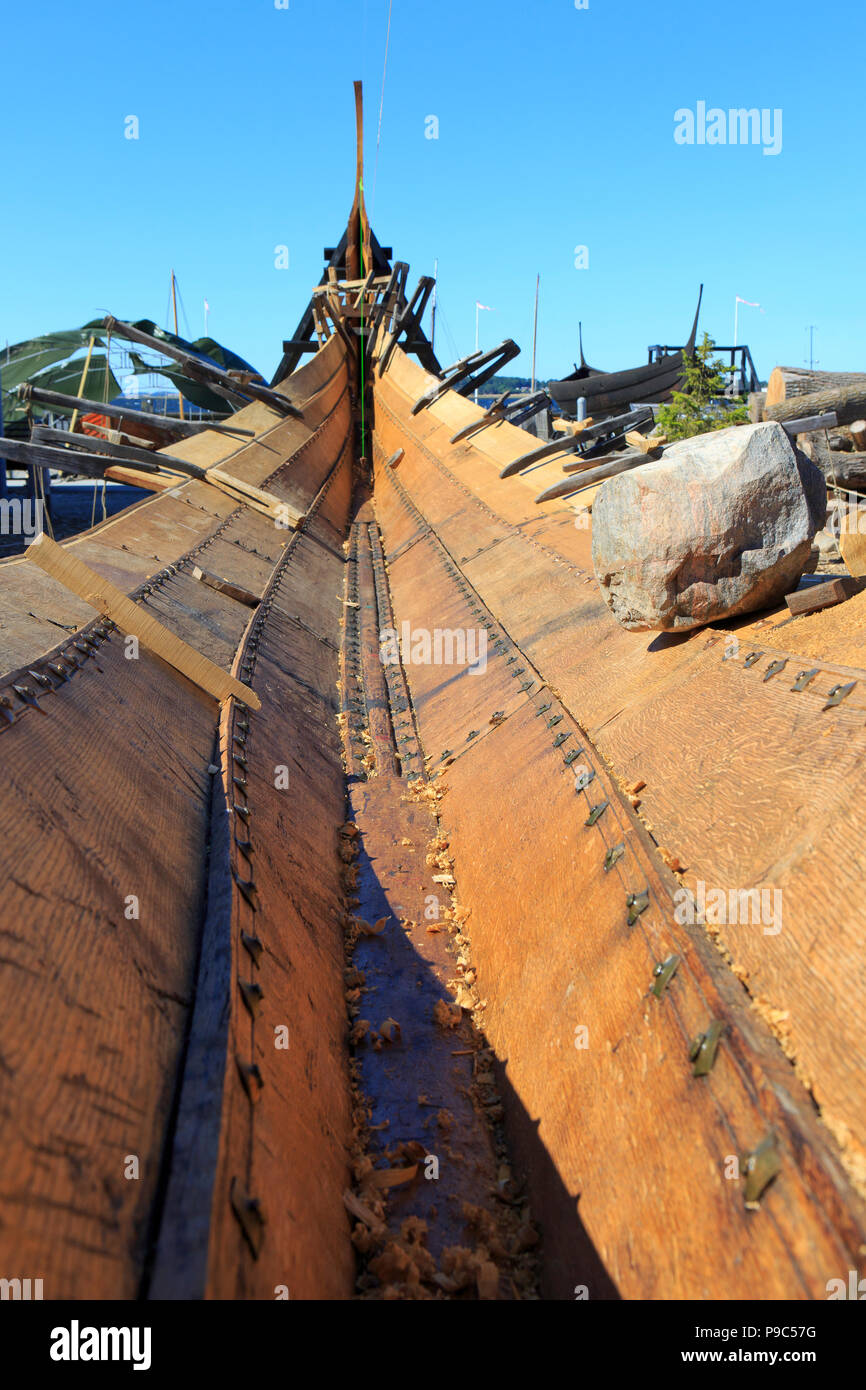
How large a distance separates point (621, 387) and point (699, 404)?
15.7 feet

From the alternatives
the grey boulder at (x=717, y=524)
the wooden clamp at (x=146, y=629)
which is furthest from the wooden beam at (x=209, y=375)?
the grey boulder at (x=717, y=524)

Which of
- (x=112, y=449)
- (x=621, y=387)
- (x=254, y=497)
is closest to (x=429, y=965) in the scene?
(x=112, y=449)

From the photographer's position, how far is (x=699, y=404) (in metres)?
16.7

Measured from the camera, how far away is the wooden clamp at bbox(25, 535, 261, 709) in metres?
3.96

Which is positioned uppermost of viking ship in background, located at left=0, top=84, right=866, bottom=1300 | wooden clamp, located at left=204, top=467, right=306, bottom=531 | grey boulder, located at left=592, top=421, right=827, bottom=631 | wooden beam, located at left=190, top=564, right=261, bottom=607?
wooden clamp, located at left=204, top=467, right=306, bottom=531

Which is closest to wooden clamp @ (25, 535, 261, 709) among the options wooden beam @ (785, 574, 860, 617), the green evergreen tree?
wooden beam @ (785, 574, 860, 617)

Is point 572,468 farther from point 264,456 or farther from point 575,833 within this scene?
point 575,833

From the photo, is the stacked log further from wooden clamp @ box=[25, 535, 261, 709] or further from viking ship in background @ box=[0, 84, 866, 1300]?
wooden clamp @ box=[25, 535, 261, 709]

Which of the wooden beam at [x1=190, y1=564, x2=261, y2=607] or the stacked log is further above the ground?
the stacked log

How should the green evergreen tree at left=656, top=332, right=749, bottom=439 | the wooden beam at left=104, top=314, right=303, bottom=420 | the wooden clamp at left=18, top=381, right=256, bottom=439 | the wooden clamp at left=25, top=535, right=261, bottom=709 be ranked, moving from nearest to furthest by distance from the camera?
1. the wooden clamp at left=25, top=535, right=261, bottom=709
2. the wooden clamp at left=18, top=381, right=256, bottom=439
3. the wooden beam at left=104, top=314, right=303, bottom=420
4. the green evergreen tree at left=656, top=332, right=749, bottom=439

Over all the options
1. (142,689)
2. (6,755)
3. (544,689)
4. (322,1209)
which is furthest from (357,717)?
(322,1209)

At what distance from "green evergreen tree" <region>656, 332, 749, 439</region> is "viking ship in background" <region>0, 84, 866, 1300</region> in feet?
39.6

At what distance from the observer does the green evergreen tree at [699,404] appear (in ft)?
52.4

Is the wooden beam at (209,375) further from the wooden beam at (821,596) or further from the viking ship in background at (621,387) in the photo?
the viking ship in background at (621,387)
